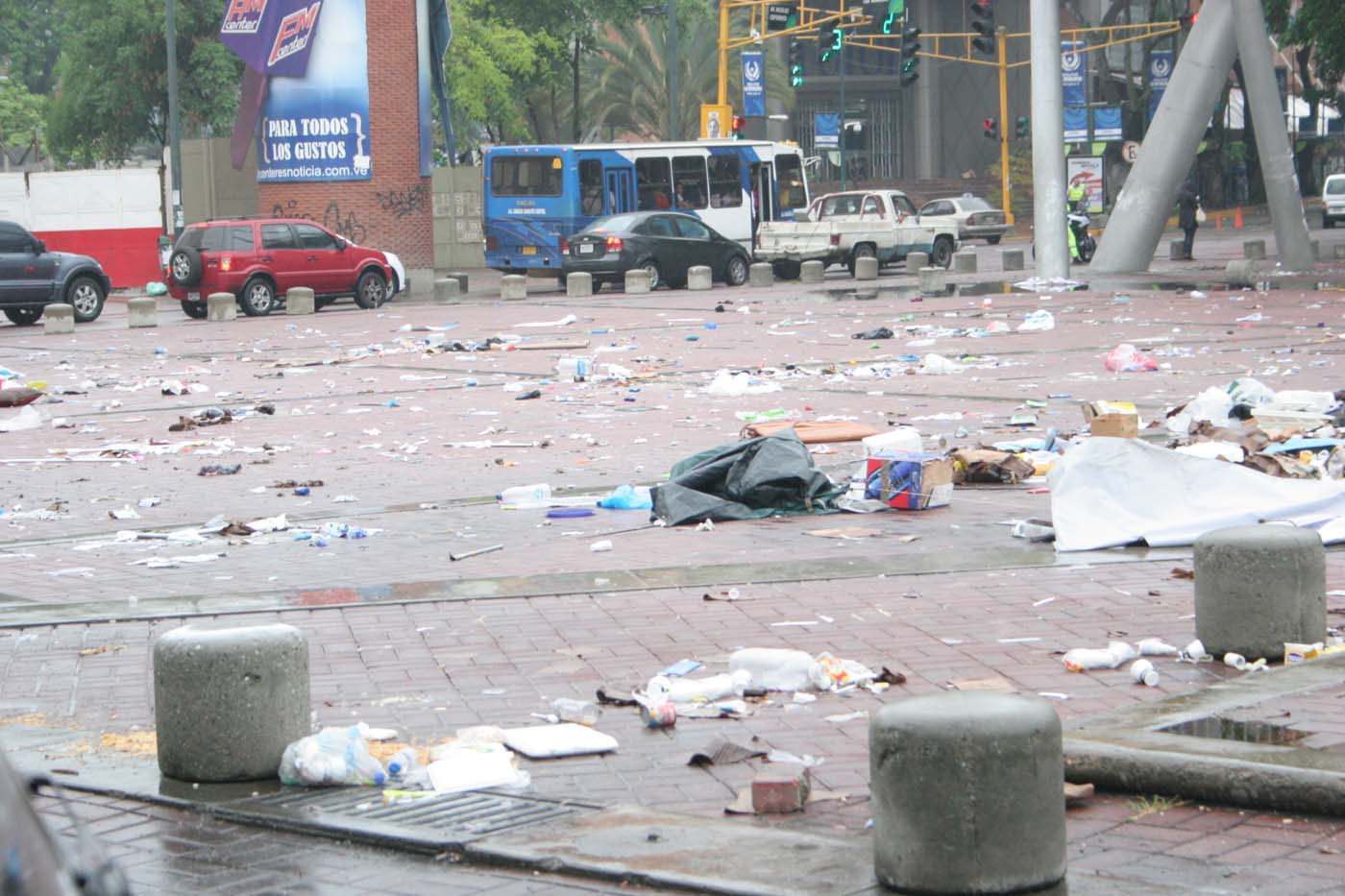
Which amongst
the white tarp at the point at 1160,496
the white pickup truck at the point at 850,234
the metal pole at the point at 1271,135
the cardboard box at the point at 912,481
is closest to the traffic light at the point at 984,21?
the white pickup truck at the point at 850,234

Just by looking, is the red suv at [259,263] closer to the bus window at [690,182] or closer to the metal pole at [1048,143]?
the bus window at [690,182]

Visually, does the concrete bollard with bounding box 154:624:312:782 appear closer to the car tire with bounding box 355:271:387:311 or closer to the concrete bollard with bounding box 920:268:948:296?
the concrete bollard with bounding box 920:268:948:296

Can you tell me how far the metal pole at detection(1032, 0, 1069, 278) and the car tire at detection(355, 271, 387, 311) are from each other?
40.9 ft

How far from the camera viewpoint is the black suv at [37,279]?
101 feet

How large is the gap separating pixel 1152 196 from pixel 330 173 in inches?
781

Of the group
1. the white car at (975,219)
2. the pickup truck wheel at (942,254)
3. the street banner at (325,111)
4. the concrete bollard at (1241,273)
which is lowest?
the concrete bollard at (1241,273)

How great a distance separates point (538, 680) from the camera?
696cm

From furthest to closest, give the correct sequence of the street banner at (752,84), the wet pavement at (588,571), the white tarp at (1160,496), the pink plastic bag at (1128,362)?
the street banner at (752,84), the pink plastic bag at (1128,362), the white tarp at (1160,496), the wet pavement at (588,571)

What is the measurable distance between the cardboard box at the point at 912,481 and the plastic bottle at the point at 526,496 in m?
2.04

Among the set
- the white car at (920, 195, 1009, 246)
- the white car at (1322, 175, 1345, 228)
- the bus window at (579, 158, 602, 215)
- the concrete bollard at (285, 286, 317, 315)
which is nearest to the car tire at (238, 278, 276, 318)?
the concrete bollard at (285, 286, 317, 315)

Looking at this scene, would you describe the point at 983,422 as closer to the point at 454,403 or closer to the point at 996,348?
the point at 454,403

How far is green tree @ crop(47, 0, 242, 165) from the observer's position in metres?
47.0

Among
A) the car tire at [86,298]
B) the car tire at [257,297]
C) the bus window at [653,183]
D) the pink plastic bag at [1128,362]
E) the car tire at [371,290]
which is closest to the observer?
the pink plastic bag at [1128,362]

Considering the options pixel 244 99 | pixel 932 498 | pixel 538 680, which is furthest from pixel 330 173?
pixel 538 680
